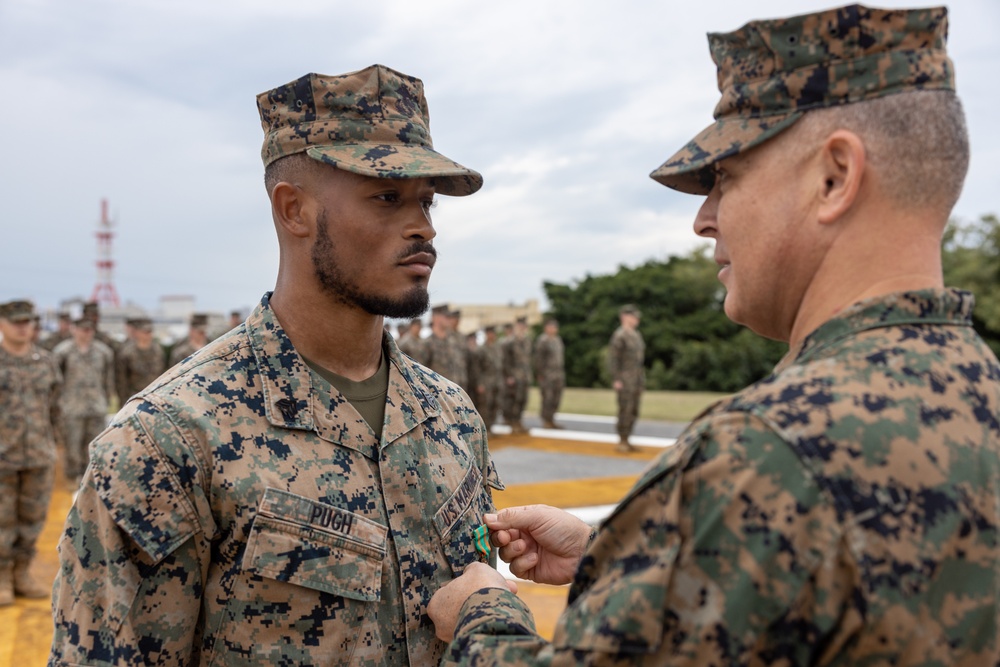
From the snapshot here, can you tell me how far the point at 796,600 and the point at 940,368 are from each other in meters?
0.46

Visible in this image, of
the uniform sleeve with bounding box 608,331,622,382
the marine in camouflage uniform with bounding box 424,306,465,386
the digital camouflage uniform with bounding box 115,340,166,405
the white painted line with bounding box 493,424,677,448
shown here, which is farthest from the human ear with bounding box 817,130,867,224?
the digital camouflage uniform with bounding box 115,340,166,405

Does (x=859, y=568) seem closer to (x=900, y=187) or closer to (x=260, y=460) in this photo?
(x=900, y=187)

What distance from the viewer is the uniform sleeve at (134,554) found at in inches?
72.1

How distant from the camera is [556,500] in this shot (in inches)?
379

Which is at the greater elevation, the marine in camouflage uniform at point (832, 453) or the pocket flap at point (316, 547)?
the marine in camouflage uniform at point (832, 453)

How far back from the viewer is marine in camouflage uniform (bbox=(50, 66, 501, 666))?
188 cm

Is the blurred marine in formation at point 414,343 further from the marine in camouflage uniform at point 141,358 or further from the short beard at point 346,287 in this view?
the short beard at point 346,287

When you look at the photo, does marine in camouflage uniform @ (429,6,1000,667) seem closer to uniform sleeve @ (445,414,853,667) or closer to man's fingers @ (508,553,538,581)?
uniform sleeve @ (445,414,853,667)

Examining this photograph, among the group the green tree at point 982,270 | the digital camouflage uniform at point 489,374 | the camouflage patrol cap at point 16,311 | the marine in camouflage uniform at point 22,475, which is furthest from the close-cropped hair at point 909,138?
the green tree at point 982,270

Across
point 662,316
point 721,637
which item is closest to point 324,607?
point 721,637

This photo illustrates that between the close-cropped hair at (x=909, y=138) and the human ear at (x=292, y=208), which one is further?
the human ear at (x=292, y=208)

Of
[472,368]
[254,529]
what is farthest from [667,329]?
[254,529]

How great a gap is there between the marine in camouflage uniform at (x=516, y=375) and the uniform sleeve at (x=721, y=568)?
15667mm

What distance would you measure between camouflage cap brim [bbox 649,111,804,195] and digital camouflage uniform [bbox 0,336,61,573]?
263 inches
